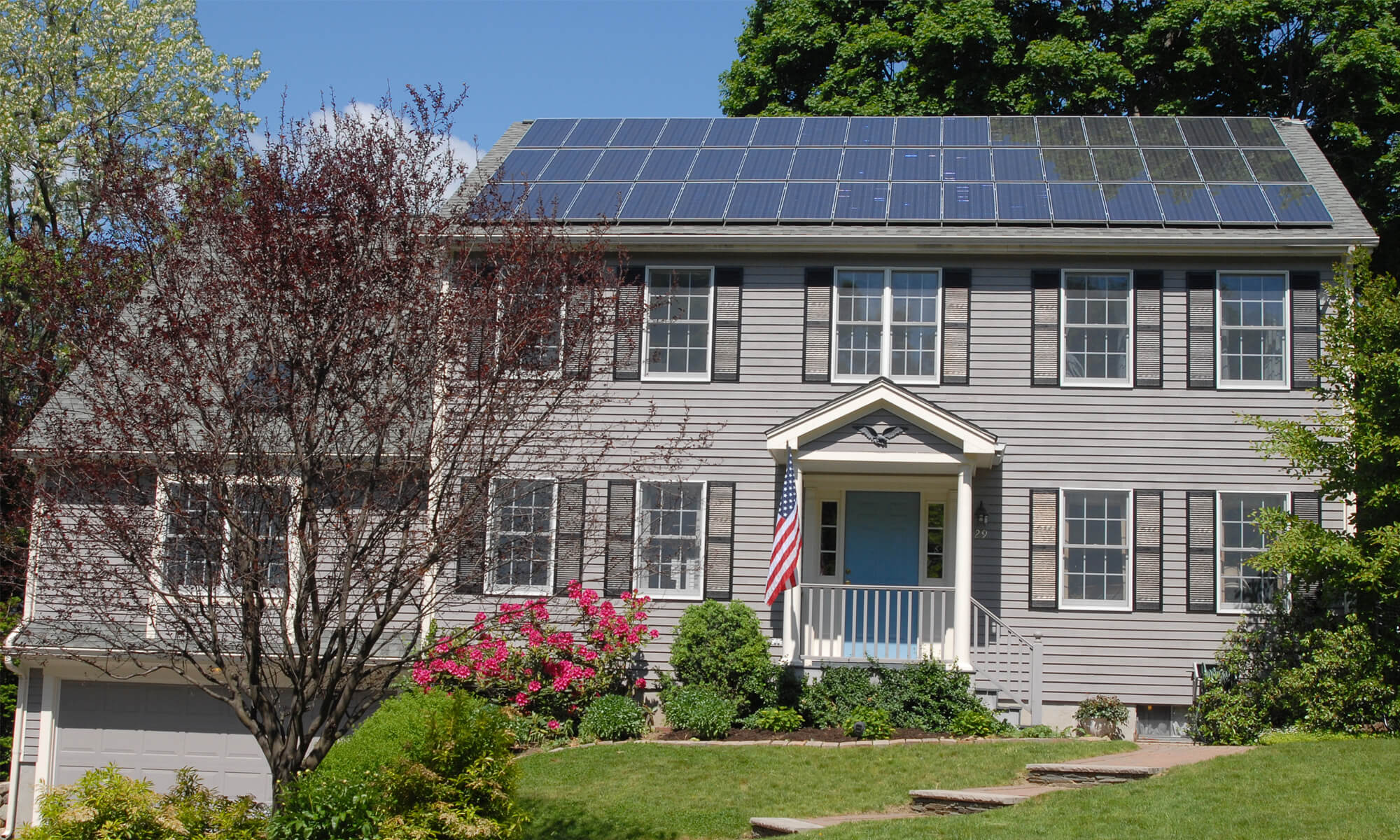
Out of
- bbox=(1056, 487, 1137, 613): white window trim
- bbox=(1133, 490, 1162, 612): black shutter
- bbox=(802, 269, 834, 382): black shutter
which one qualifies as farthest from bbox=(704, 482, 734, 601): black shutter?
bbox=(1133, 490, 1162, 612): black shutter

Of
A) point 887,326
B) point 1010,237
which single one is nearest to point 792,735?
point 887,326

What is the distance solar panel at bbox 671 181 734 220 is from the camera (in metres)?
16.0

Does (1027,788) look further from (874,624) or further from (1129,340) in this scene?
(1129,340)

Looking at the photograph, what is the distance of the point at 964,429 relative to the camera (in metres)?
14.4

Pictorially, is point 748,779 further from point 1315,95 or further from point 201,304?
point 1315,95

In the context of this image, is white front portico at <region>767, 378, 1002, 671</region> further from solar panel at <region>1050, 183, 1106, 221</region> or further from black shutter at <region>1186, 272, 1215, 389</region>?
solar panel at <region>1050, 183, 1106, 221</region>

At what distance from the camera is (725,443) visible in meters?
15.6

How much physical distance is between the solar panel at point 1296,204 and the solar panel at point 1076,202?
6.54 feet

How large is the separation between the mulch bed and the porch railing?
102 centimetres

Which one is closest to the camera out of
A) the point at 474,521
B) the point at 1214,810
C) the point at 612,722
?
the point at 474,521

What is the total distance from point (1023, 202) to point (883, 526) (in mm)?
4289

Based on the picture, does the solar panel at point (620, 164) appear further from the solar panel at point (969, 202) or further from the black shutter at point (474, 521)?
the black shutter at point (474, 521)

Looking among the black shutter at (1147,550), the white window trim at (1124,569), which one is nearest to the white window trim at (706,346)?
the white window trim at (1124,569)

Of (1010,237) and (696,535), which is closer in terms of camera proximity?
(1010,237)
